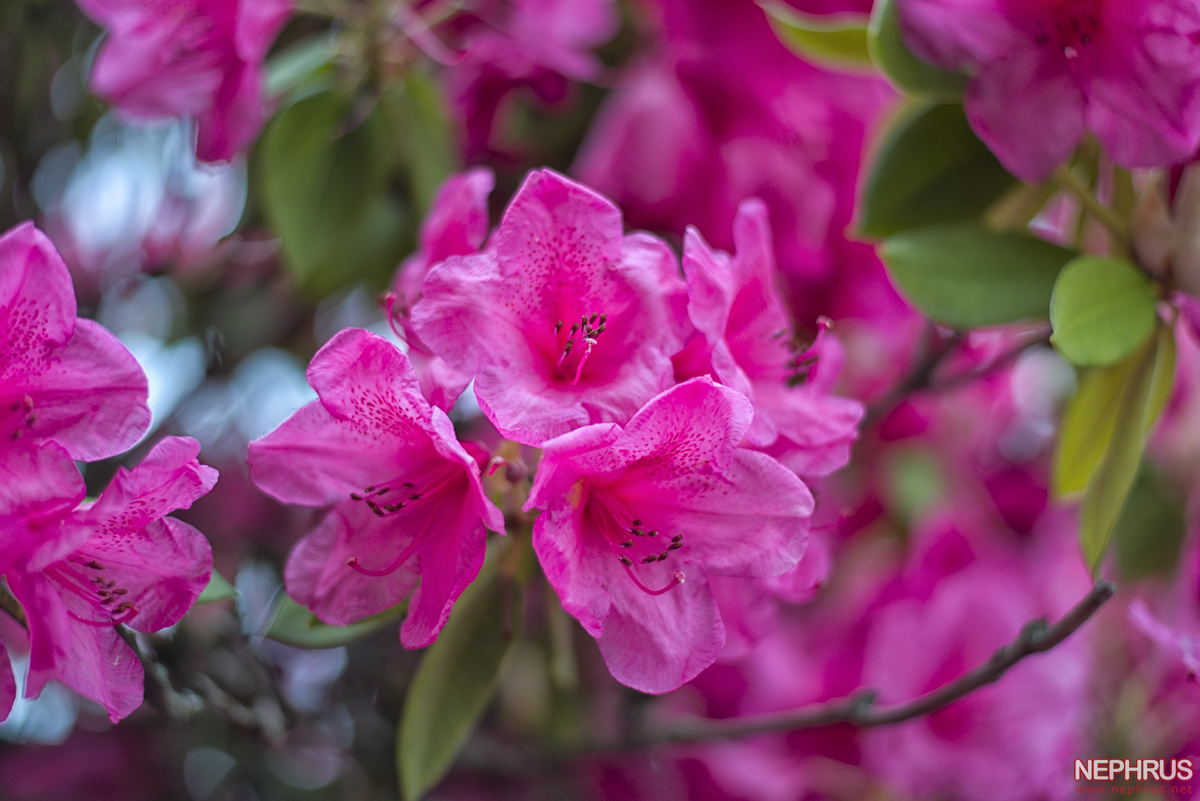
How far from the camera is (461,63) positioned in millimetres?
1011

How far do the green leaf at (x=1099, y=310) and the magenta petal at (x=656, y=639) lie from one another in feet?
0.95

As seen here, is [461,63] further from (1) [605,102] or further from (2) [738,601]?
(2) [738,601]

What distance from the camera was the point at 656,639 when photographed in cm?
55

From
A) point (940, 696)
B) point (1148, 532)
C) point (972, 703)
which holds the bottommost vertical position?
point (972, 703)

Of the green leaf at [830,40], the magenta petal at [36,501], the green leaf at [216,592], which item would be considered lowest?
the green leaf at [216,592]

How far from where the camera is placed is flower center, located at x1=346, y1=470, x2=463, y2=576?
22.7 inches

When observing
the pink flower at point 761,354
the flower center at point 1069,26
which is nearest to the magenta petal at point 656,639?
the pink flower at point 761,354

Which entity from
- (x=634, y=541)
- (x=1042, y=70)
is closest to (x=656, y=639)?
(x=634, y=541)

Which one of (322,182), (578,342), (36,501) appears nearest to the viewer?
(36,501)

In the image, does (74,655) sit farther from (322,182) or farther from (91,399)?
(322,182)

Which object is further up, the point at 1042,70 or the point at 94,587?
the point at 1042,70

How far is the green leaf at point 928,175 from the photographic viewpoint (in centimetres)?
76

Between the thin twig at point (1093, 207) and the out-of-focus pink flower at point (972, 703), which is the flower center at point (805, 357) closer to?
the thin twig at point (1093, 207)

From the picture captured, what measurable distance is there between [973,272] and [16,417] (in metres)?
0.64
